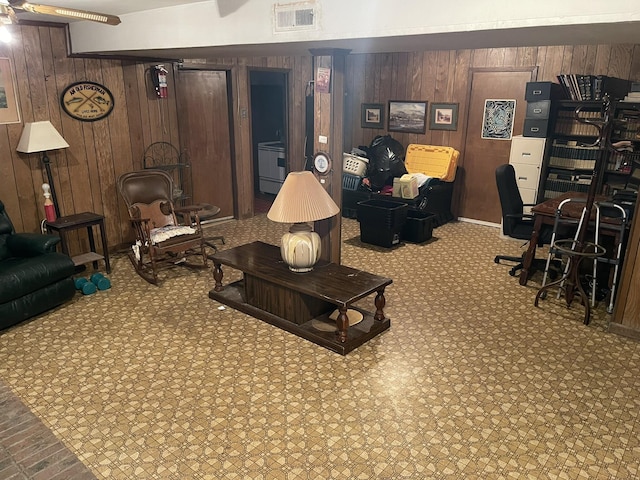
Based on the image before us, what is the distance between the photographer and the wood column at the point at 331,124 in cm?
373

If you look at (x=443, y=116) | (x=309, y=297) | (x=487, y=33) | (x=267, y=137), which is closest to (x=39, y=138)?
(x=309, y=297)

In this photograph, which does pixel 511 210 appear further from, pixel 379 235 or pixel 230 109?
pixel 230 109

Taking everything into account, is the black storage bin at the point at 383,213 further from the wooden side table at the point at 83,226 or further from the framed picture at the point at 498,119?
the wooden side table at the point at 83,226

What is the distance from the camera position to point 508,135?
6250 millimetres

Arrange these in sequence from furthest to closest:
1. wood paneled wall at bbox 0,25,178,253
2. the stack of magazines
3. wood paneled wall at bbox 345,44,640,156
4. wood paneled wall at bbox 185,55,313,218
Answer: wood paneled wall at bbox 185,55,313,218 < wood paneled wall at bbox 345,44,640,156 < the stack of magazines < wood paneled wall at bbox 0,25,178,253

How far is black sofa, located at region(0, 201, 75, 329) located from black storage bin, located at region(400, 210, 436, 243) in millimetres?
3511

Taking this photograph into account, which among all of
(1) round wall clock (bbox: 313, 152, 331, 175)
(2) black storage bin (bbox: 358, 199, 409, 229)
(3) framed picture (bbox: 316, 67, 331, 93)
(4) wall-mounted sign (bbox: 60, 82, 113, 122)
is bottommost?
(2) black storage bin (bbox: 358, 199, 409, 229)

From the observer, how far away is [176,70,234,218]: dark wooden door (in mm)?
5816

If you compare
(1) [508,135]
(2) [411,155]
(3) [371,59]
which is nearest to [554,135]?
(1) [508,135]

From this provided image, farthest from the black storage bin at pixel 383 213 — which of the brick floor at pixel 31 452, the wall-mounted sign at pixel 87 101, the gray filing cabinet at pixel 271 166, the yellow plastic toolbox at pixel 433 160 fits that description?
the brick floor at pixel 31 452

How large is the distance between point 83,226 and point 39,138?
0.85 meters

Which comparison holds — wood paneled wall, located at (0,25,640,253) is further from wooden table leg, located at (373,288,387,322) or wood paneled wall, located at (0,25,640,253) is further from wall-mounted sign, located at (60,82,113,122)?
wooden table leg, located at (373,288,387,322)

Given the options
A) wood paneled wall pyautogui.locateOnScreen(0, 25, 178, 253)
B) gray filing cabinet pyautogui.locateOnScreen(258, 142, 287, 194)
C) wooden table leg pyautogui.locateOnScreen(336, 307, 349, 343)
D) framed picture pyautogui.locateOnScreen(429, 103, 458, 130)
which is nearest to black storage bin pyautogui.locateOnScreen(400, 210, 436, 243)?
framed picture pyautogui.locateOnScreen(429, 103, 458, 130)

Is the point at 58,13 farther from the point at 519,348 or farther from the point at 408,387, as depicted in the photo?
the point at 519,348
